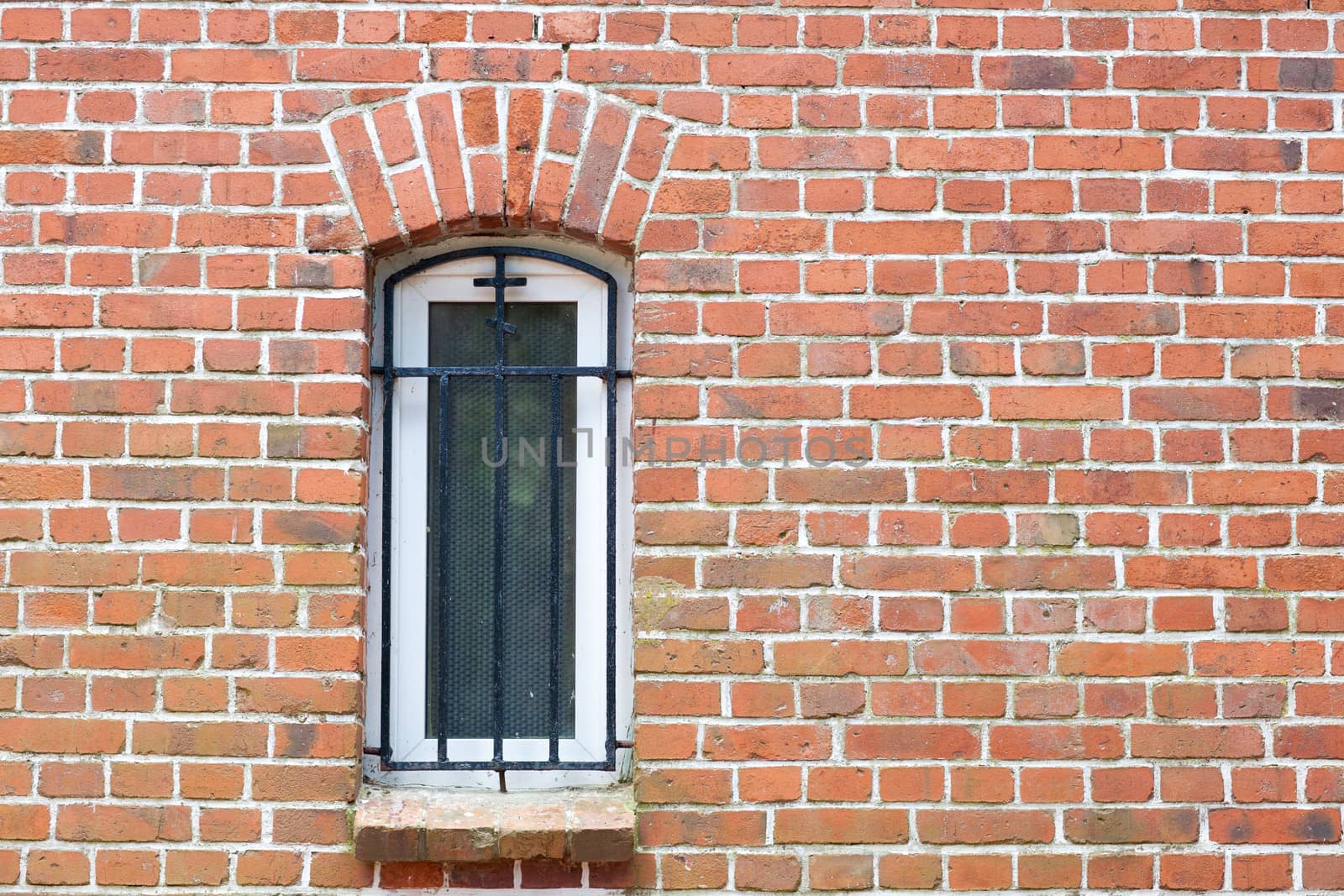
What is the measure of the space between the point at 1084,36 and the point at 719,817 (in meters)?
2.10

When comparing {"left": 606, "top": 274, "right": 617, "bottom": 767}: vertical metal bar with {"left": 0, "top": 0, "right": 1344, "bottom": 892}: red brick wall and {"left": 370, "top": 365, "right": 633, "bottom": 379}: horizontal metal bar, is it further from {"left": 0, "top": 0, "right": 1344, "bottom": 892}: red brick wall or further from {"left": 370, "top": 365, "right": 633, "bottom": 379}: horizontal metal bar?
{"left": 0, "top": 0, "right": 1344, "bottom": 892}: red brick wall

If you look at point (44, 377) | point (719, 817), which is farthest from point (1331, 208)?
point (44, 377)

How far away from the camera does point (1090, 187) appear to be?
278cm

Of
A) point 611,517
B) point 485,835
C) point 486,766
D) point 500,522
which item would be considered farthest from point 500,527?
point 485,835

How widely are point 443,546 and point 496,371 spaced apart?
0.47 metres

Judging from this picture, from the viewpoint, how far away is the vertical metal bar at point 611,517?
2.87m

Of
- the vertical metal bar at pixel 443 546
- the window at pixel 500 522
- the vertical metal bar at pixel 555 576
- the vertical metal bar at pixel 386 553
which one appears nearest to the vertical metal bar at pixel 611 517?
the window at pixel 500 522

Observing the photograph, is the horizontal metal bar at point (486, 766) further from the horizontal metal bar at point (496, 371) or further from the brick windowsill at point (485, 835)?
the horizontal metal bar at point (496, 371)

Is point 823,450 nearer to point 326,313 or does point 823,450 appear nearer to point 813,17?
point 813,17

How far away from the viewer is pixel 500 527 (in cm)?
288

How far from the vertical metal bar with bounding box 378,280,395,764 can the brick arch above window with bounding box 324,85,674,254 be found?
23 cm

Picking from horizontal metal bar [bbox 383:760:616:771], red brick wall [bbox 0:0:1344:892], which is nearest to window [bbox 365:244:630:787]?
horizontal metal bar [bbox 383:760:616:771]

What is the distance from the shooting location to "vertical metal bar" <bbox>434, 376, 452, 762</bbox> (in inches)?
113

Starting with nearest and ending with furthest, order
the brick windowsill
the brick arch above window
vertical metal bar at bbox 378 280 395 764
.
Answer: the brick windowsill, the brick arch above window, vertical metal bar at bbox 378 280 395 764
